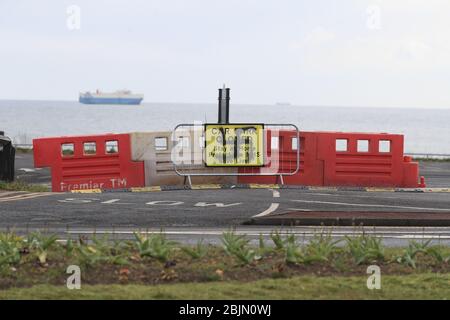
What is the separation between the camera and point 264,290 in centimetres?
844

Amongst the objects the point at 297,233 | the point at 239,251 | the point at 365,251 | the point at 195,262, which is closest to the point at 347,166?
the point at 297,233

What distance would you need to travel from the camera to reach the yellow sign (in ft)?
73.3

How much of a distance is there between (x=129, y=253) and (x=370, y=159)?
45.9 ft

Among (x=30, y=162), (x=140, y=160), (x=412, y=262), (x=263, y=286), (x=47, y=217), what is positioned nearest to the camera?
(x=263, y=286)

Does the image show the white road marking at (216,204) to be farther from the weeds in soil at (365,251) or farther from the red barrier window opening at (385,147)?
the red barrier window opening at (385,147)

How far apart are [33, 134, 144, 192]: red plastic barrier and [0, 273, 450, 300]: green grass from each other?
1402cm

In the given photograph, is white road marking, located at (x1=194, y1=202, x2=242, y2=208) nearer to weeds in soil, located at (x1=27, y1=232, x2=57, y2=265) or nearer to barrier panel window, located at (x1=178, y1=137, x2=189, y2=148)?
barrier panel window, located at (x1=178, y1=137, x2=189, y2=148)

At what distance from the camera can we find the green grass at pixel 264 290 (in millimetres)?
8203

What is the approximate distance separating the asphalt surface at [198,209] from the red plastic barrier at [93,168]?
8.96ft

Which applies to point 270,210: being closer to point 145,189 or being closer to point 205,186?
point 145,189

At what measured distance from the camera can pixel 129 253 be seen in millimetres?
9789
